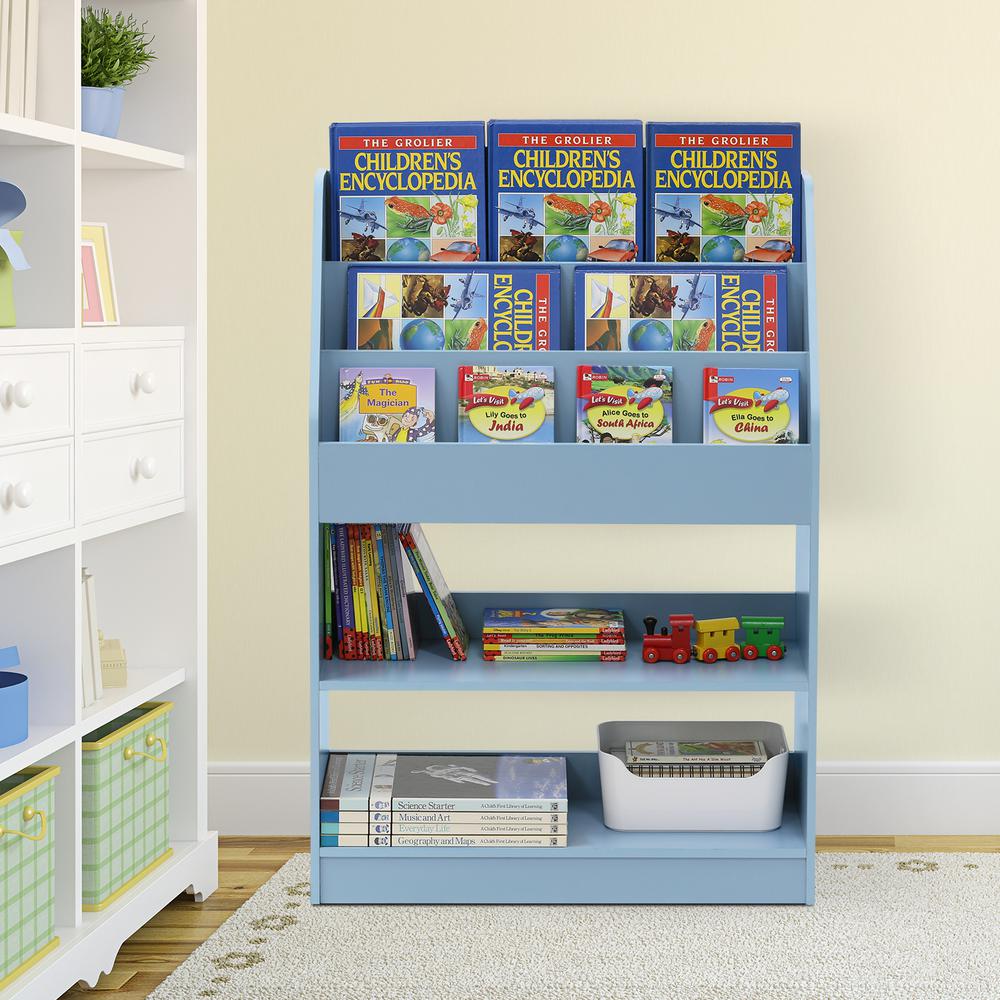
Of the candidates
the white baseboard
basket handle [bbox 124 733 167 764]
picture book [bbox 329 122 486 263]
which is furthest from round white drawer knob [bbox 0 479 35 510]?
the white baseboard

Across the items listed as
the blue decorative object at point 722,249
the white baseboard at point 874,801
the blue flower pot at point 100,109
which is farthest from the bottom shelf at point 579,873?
the blue flower pot at point 100,109

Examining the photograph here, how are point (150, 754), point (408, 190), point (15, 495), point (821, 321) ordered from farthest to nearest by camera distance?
point (821, 321), point (408, 190), point (150, 754), point (15, 495)

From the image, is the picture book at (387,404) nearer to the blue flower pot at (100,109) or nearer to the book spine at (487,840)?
the blue flower pot at (100,109)

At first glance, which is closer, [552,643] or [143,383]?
[143,383]

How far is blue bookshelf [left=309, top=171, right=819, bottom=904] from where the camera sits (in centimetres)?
220

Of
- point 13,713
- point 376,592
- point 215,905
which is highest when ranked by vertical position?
point 376,592

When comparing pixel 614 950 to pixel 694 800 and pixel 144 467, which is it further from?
pixel 144 467

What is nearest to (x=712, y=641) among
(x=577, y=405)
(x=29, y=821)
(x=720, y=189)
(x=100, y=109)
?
(x=577, y=405)

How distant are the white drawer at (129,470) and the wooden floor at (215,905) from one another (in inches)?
26.9

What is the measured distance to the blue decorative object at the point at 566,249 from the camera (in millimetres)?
2326

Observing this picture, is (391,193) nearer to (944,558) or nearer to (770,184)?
(770,184)

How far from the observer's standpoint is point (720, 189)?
2314 millimetres

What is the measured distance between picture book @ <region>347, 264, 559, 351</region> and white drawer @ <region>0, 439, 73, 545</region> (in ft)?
1.96

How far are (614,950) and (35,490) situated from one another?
1.11 m
